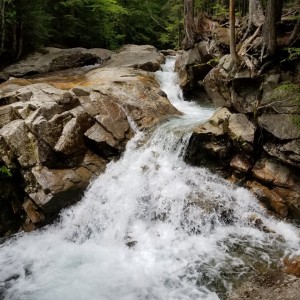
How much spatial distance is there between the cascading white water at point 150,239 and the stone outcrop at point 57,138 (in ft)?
1.76

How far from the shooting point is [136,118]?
12242mm

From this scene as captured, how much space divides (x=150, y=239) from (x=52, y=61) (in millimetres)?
14571

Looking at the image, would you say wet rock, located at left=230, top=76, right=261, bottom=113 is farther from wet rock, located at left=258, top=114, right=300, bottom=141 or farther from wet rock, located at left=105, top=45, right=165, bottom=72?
wet rock, located at left=105, top=45, right=165, bottom=72

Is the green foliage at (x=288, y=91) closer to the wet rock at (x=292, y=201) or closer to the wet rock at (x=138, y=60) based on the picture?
the wet rock at (x=292, y=201)

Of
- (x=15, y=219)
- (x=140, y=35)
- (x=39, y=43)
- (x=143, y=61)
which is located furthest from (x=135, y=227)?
(x=140, y=35)

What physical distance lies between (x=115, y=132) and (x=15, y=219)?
427 cm

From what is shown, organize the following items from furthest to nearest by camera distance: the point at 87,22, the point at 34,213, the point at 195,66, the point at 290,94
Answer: the point at 87,22 < the point at 195,66 < the point at 34,213 < the point at 290,94

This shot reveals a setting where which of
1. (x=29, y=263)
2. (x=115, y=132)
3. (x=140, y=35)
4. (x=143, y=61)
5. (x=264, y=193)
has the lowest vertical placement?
(x=29, y=263)

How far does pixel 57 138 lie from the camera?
33.2ft

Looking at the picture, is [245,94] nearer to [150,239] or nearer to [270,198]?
[270,198]

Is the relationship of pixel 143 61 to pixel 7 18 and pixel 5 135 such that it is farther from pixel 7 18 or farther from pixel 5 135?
pixel 5 135

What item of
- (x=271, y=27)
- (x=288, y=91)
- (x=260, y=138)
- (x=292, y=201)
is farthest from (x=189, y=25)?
(x=292, y=201)

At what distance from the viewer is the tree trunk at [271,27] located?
877 centimetres

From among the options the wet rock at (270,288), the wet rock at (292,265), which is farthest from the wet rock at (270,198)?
the wet rock at (270,288)
